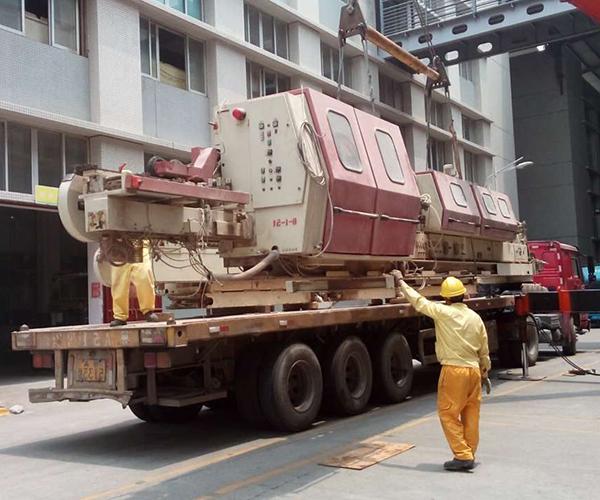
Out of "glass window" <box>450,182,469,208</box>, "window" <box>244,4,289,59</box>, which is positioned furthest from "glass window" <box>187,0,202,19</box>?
"glass window" <box>450,182,469,208</box>

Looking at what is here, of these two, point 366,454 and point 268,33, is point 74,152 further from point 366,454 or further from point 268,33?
point 366,454

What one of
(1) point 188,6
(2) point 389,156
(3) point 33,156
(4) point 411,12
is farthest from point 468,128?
(2) point 389,156

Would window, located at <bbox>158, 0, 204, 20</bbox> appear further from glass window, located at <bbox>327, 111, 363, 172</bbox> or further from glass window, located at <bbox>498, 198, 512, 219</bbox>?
glass window, located at <bbox>327, 111, 363, 172</bbox>

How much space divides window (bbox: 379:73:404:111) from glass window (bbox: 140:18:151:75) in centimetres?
1311

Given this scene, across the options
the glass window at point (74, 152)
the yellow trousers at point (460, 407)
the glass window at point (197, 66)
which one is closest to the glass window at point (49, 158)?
the glass window at point (74, 152)

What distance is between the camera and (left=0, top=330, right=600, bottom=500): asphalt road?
18.6ft

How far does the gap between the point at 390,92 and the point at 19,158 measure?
18575 mm

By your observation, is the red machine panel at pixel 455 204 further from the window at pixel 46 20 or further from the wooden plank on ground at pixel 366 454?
the window at pixel 46 20

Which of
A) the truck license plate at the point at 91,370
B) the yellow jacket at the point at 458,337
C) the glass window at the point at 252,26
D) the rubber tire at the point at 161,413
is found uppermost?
the glass window at the point at 252,26

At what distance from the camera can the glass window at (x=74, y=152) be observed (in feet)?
50.6

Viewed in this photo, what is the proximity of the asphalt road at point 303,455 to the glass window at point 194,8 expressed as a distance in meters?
12.4

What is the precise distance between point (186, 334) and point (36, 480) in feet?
6.00

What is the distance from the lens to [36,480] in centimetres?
633

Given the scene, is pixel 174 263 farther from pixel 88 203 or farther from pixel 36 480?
pixel 36 480
